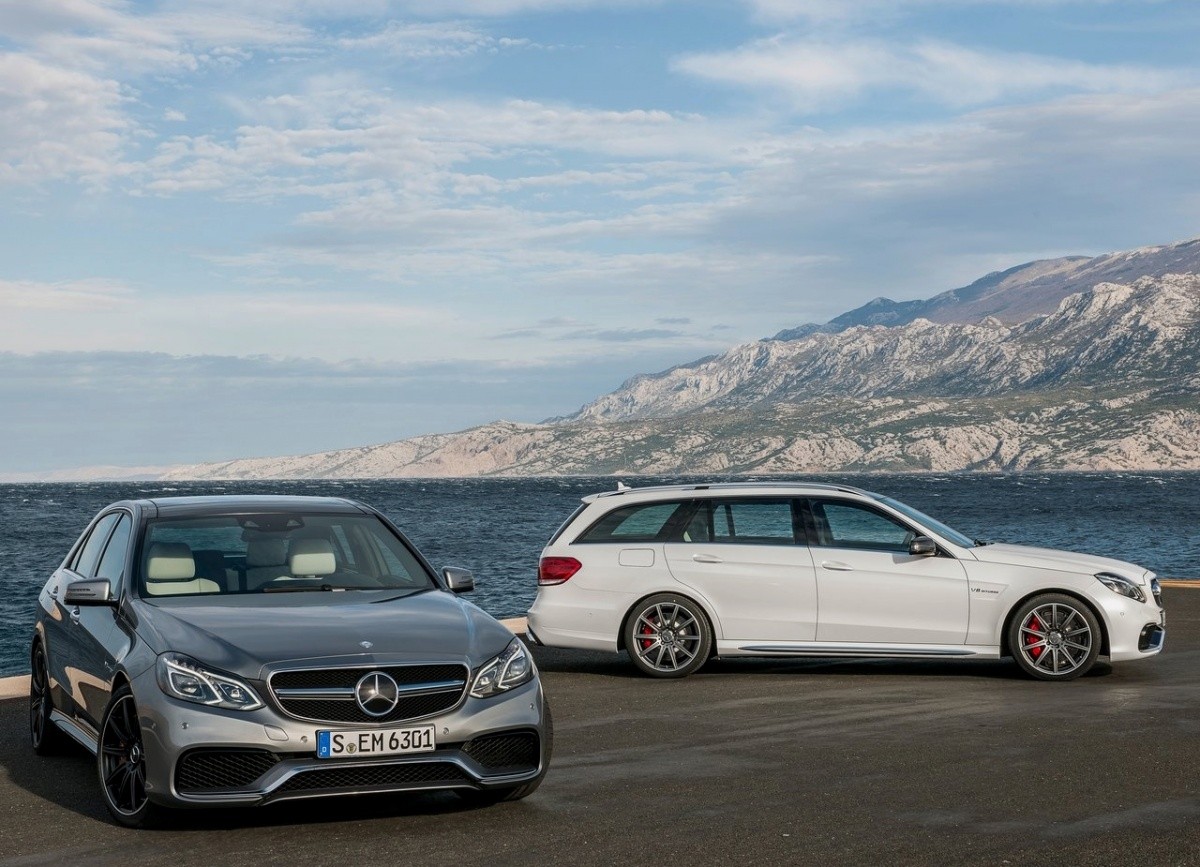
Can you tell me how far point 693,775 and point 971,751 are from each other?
1806 millimetres

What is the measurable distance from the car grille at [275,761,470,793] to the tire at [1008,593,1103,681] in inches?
270

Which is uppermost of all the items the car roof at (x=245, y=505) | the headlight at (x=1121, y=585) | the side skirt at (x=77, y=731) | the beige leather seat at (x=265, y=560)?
the car roof at (x=245, y=505)

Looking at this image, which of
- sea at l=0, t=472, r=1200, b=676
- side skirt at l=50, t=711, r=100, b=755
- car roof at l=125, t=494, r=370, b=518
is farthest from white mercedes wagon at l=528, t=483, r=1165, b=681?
sea at l=0, t=472, r=1200, b=676

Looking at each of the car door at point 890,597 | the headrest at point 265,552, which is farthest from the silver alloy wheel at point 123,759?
the car door at point 890,597

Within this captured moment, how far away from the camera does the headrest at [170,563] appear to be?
8000 millimetres

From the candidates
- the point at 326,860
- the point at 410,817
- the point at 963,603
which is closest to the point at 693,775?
the point at 410,817

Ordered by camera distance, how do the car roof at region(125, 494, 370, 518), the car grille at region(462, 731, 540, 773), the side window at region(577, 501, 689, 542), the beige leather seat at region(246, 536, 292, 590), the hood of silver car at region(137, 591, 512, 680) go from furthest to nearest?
the side window at region(577, 501, 689, 542)
the car roof at region(125, 494, 370, 518)
the beige leather seat at region(246, 536, 292, 590)
the car grille at region(462, 731, 540, 773)
the hood of silver car at region(137, 591, 512, 680)

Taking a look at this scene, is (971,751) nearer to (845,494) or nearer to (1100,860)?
(1100,860)

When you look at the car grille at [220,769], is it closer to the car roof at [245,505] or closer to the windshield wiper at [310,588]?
the windshield wiper at [310,588]

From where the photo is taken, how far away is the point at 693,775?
823cm

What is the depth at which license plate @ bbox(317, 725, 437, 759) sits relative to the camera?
666cm

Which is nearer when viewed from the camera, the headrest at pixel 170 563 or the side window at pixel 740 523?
the headrest at pixel 170 563

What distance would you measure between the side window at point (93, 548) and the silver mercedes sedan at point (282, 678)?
25.4 inches

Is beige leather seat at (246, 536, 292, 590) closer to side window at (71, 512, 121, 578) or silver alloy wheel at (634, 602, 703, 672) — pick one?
side window at (71, 512, 121, 578)
